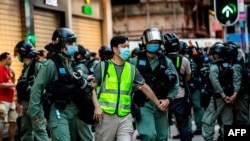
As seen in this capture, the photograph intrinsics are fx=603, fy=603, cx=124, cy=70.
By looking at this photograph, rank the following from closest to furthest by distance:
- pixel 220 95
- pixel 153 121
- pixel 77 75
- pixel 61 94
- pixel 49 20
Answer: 1. pixel 61 94
2. pixel 77 75
3. pixel 153 121
4. pixel 220 95
5. pixel 49 20

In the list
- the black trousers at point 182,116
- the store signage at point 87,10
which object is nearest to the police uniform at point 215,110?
the black trousers at point 182,116

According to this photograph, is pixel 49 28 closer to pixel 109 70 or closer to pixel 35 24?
pixel 35 24

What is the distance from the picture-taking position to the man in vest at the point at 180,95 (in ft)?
32.3

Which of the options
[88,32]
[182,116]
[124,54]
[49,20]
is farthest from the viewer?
[88,32]

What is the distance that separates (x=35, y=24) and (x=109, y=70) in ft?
24.4

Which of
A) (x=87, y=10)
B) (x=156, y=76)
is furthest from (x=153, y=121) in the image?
(x=87, y=10)

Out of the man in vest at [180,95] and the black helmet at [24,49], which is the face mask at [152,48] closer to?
the man in vest at [180,95]

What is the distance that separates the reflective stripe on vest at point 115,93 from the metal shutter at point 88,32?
979cm

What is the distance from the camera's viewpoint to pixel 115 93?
7383 mm

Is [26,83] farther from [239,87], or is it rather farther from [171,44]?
[239,87]

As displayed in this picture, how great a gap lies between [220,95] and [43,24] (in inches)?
243

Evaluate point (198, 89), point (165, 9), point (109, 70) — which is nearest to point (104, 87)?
point (109, 70)

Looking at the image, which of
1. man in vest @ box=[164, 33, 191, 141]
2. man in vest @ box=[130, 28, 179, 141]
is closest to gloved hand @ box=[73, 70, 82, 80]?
man in vest @ box=[130, 28, 179, 141]

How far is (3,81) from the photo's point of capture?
1105cm
